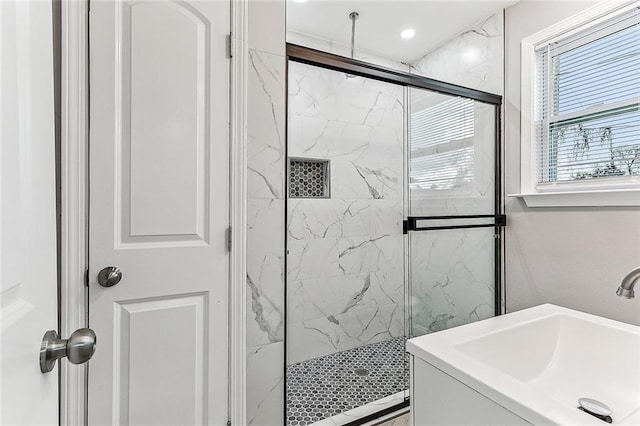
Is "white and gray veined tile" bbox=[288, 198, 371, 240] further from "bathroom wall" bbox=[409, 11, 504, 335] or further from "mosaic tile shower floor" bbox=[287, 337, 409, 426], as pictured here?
"mosaic tile shower floor" bbox=[287, 337, 409, 426]

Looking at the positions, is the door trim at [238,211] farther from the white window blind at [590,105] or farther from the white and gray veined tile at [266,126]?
the white window blind at [590,105]

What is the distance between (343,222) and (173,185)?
158 cm

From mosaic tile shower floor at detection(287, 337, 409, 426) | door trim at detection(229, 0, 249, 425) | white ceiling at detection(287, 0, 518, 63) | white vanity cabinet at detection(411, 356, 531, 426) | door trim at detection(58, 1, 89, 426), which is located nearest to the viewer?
white vanity cabinet at detection(411, 356, 531, 426)

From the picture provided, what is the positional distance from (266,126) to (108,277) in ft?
2.69

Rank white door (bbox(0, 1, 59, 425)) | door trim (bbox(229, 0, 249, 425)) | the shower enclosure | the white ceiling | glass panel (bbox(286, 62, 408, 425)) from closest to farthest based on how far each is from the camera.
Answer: white door (bbox(0, 1, 59, 425))
door trim (bbox(229, 0, 249, 425))
the shower enclosure
the white ceiling
glass panel (bbox(286, 62, 408, 425))

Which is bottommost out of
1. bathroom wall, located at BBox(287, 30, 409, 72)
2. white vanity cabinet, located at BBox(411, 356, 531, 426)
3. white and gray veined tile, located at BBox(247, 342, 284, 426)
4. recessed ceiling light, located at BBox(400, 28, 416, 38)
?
white and gray veined tile, located at BBox(247, 342, 284, 426)

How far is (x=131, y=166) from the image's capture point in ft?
3.75

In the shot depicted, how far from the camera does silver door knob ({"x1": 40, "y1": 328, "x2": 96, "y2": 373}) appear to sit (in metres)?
0.50

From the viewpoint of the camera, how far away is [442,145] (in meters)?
2.05

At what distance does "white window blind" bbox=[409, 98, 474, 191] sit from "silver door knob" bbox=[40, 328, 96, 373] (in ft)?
5.91

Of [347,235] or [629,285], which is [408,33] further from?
[629,285]

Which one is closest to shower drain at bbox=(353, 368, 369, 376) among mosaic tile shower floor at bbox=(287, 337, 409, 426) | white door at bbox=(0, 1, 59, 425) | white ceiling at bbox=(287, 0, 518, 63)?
mosaic tile shower floor at bbox=(287, 337, 409, 426)

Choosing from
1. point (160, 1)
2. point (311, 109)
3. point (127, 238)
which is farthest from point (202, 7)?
point (311, 109)

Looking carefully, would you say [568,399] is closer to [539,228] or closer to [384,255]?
[539,228]
